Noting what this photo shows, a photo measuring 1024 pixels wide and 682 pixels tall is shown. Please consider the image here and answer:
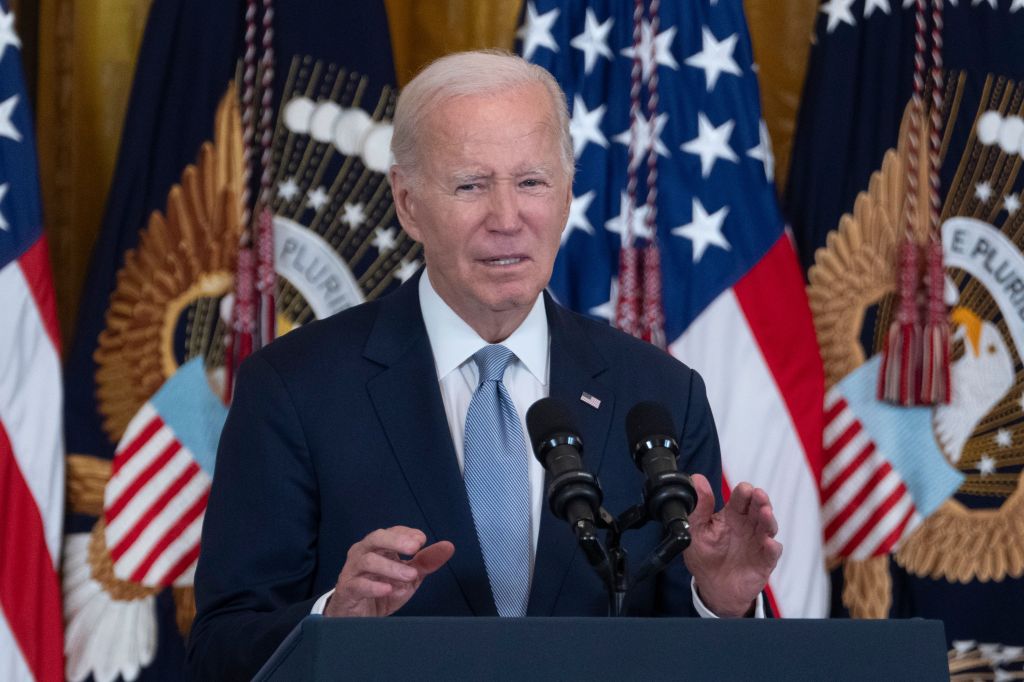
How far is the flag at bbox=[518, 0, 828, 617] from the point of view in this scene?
3.33 meters

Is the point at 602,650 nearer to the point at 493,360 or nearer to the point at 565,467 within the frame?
the point at 565,467

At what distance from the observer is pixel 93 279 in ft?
10.3

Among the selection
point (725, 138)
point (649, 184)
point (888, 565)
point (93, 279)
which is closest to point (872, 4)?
point (725, 138)

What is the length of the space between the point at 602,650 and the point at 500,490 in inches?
29.2

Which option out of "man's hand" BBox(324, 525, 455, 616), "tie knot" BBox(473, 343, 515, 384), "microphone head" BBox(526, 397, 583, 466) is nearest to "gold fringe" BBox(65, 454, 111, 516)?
"tie knot" BBox(473, 343, 515, 384)

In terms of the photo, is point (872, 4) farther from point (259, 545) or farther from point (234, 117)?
point (259, 545)

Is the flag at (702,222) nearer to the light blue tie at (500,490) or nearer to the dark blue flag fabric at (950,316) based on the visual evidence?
the dark blue flag fabric at (950,316)

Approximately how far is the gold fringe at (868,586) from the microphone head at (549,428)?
6.85 feet

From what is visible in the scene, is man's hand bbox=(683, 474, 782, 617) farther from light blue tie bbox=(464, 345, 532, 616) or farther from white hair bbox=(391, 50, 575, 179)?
white hair bbox=(391, 50, 575, 179)

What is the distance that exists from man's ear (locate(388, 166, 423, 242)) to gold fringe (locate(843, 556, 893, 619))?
70.5 inches

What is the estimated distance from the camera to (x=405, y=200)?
213 centimetres

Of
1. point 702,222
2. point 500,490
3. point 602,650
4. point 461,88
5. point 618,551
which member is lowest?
point 602,650

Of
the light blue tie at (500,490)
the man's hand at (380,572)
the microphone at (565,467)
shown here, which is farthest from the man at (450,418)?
the microphone at (565,467)

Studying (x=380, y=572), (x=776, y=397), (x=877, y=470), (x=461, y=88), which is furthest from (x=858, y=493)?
(x=380, y=572)
